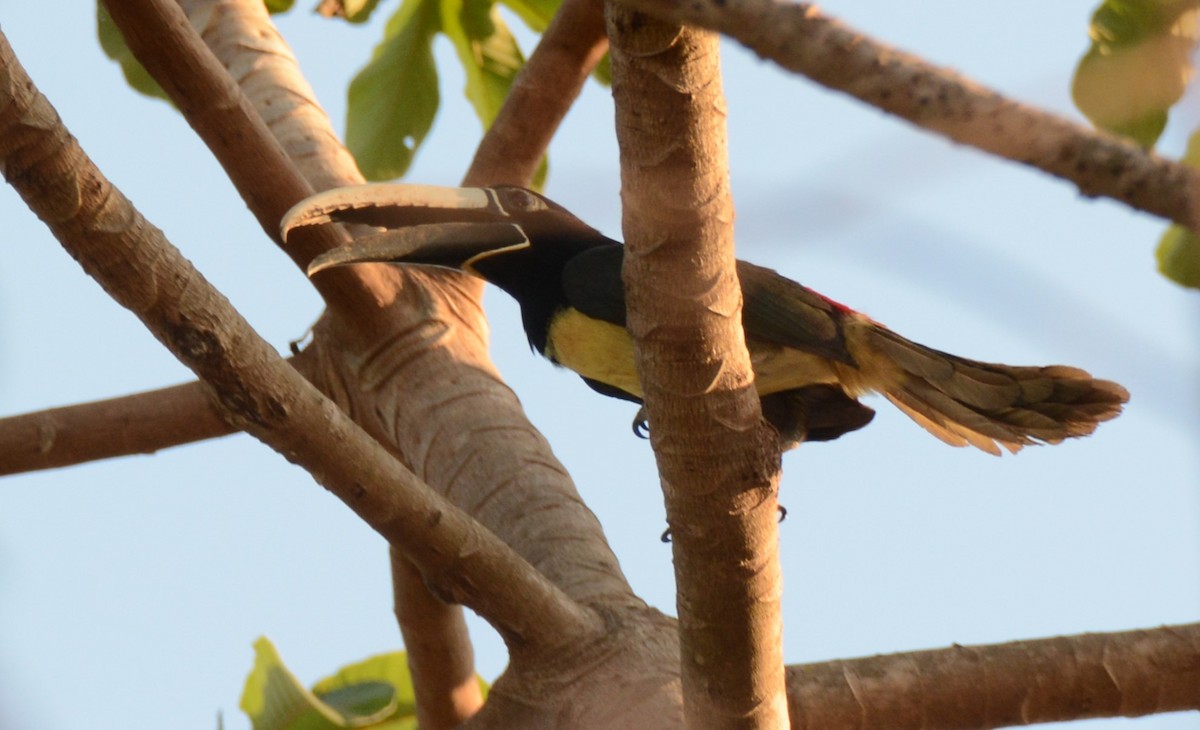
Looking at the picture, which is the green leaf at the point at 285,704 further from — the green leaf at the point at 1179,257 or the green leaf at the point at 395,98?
the green leaf at the point at 1179,257

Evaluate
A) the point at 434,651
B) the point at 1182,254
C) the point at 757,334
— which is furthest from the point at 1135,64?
the point at 434,651

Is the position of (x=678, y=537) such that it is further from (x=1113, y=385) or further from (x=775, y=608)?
(x=1113, y=385)

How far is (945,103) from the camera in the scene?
1121 mm

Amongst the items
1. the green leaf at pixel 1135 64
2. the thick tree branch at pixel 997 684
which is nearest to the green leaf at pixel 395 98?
the green leaf at pixel 1135 64

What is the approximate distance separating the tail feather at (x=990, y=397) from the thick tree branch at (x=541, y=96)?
1359mm

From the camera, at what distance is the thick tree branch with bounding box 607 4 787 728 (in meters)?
2.01

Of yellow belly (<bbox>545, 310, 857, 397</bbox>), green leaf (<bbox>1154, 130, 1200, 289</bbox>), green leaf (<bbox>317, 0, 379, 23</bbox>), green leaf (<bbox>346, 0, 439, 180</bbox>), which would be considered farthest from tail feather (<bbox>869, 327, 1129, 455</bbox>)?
green leaf (<bbox>317, 0, 379, 23</bbox>)

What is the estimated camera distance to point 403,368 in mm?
3998

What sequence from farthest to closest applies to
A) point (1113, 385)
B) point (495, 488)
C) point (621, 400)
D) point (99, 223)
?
point (621, 400) → point (495, 488) → point (1113, 385) → point (99, 223)

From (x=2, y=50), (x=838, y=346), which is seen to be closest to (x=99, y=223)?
(x=2, y=50)

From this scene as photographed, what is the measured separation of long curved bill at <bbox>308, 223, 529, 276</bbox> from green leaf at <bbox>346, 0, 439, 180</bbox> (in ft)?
3.69

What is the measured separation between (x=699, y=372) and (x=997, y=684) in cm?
113

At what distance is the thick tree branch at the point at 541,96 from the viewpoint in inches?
175

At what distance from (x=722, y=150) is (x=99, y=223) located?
1064 millimetres
